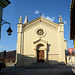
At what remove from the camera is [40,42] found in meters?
22.2

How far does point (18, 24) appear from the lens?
76.7ft

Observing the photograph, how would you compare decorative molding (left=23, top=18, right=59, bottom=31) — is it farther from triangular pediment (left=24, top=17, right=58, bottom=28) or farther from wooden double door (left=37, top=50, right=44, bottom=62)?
wooden double door (left=37, top=50, right=44, bottom=62)

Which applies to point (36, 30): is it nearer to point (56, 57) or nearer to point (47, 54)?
point (47, 54)

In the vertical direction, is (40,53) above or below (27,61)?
above

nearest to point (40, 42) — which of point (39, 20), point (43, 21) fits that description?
point (43, 21)

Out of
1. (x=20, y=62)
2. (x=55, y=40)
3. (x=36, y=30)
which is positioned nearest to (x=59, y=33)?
(x=55, y=40)

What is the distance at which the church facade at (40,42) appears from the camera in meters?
21.7

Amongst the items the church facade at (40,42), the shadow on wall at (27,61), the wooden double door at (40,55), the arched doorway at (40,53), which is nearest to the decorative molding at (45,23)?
the church facade at (40,42)

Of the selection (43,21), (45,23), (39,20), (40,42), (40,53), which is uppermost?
(39,20)

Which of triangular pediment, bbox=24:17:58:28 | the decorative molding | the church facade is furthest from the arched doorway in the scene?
triangular pediment, bbox=24:17:58:28

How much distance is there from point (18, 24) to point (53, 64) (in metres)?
12.2

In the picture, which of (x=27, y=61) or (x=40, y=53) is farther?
(x=40, y=53)

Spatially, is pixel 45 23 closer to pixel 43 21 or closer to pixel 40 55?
pixel 43 21

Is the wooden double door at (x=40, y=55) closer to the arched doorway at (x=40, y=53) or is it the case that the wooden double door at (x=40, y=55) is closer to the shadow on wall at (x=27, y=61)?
the arched doorway at (x=40, y=53)
